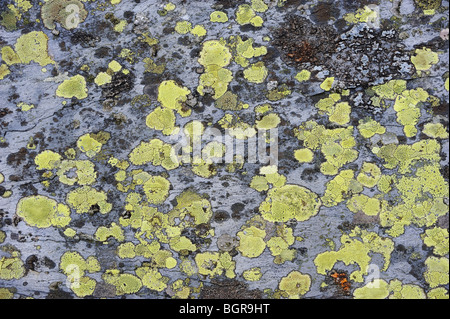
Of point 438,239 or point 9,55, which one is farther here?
point 9,55

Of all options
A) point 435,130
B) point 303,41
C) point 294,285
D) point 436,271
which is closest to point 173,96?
point 303,41

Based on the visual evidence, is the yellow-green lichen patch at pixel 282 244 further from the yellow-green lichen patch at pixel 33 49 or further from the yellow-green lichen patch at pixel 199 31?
the yellow-green lichen patch at pixel 33 49

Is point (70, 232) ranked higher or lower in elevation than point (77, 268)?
higher

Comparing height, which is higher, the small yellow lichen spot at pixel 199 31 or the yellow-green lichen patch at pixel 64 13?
the yellow-green lichen patch at pixel 64 13

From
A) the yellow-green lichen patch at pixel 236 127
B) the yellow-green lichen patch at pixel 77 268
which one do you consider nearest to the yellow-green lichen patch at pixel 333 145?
the yellow-green lichen patch at pixel 236 127

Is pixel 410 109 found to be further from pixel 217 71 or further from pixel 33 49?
pixel 33 49

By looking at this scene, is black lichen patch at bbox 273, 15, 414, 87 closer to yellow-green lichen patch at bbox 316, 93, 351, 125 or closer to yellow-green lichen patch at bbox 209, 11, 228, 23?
yellow-green lichen patch at bbox 316, 93, 351, 125
